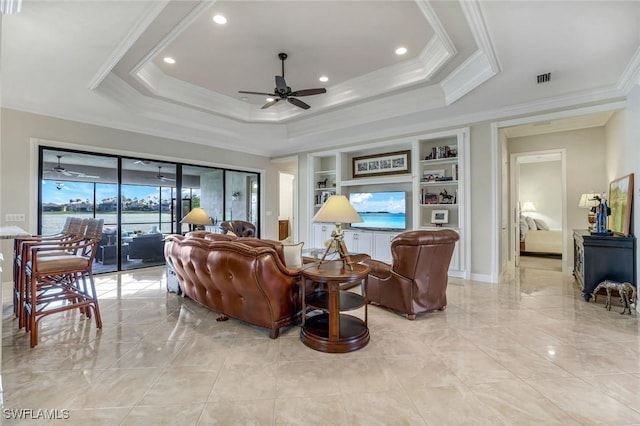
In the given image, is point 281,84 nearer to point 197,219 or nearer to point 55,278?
point 197,219

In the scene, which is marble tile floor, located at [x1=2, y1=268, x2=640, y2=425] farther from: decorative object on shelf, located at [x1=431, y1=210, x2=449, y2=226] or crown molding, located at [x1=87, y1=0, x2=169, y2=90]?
crown molding, located at [x1=87, y1=0, x2=169, y2=90]

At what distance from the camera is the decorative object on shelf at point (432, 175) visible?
18.5 feet

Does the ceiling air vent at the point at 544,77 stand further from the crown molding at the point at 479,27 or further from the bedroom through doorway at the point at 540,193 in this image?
the bedroom through doorway at the point at 540,193

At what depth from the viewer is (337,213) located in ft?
9.00

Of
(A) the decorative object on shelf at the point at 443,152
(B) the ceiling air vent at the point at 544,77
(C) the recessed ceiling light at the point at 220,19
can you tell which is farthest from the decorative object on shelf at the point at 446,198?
(C) the recessed ceiling light at the point at 220,19

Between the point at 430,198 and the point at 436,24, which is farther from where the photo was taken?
A: the point at 430,198

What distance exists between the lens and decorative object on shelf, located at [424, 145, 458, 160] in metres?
5.47

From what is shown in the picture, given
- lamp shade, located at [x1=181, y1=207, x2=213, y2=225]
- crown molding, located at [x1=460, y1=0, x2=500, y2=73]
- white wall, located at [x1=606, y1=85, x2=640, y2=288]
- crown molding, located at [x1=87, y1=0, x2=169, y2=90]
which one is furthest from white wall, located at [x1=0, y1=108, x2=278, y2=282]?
white wall, located at [x1=606, y1=85, x2=640, y2=288]

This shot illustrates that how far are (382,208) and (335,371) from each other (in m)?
4.44

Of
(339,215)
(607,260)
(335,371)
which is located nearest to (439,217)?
(607,260)

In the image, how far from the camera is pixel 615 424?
169cm

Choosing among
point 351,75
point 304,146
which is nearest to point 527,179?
point 304,146

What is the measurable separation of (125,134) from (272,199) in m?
3.69

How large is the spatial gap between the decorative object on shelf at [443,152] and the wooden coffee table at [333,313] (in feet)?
11.8
